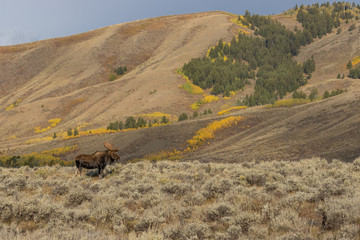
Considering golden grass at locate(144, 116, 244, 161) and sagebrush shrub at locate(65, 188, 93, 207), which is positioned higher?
sagebrush shrub at locate(65, 188, 93, 207)

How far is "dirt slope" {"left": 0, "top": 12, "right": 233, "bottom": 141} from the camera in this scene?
63719 millimetres

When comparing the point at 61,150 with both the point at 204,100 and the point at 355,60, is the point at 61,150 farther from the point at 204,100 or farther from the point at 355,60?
the point at 355,60

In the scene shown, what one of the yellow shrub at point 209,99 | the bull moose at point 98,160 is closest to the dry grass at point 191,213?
the bull moose at point 98,160

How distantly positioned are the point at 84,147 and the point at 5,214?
100 ft

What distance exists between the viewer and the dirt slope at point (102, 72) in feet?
209

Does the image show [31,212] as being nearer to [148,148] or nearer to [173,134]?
[148,148]

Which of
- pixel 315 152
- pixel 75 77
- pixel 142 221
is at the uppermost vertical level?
pixel 75 77

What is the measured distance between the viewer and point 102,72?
99562mm

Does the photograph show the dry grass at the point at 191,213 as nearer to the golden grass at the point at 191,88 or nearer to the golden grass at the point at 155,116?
the golden grass at the point at 155,116

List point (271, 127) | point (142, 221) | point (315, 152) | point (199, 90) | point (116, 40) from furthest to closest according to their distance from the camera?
point (116, 40)
point (199, 90)
point (271, 127)
point (315, 152)
point (142, 221)

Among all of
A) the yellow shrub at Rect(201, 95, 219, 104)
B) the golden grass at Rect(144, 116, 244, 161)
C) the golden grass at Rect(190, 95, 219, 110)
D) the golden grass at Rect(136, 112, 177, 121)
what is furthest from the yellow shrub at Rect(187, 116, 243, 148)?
the yellow shrub at Rect(201, 95, 219, 104)

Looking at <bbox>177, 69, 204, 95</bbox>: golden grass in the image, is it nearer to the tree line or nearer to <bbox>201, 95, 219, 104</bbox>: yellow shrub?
the tree line

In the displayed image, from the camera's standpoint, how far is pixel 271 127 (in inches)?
1320

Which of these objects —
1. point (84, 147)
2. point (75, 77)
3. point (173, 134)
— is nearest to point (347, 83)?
point (173, 134)
